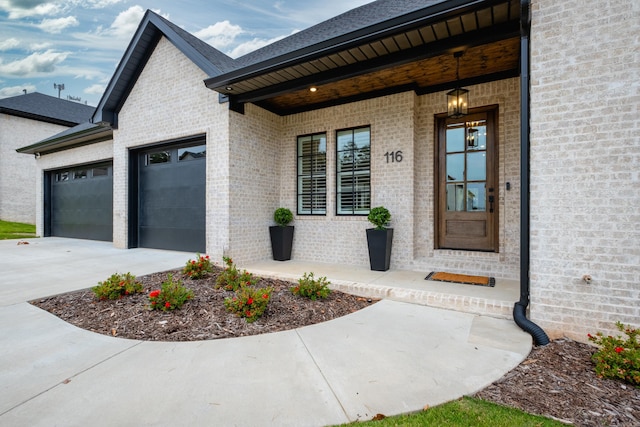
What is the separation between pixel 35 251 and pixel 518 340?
9.61 metres

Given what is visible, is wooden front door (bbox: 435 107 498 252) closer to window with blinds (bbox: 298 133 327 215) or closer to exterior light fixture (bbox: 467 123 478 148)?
exterior light fixture (bbox: 467 123 478 148)

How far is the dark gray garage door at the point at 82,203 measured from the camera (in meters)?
8.84

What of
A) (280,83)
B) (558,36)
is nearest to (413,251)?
(558,36)

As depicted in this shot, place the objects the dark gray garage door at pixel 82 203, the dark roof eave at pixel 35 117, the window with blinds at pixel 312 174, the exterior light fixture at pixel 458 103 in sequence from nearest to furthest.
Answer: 1. the exterior light fixture at pixel 458 103
2. the window with blinds at pixel 312 174
3. the dark gray garage door at pixel 82 203
4. the dark roof eave at pixel 35 117

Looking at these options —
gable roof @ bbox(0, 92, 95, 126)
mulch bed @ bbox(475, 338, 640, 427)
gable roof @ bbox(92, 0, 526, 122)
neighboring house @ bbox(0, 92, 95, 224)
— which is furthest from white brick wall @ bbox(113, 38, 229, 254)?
gable roof @ bbox(0, 92, 95, 126)

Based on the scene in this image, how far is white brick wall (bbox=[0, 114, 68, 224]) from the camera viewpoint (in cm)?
1322

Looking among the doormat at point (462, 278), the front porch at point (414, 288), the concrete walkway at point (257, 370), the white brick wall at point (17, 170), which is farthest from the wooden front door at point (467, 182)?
the white brick wall at point (17, 170)

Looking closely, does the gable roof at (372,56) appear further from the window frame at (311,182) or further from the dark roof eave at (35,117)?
the dark roof eave at (35,117)

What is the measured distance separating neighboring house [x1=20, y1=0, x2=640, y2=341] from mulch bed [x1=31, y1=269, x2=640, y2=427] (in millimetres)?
687

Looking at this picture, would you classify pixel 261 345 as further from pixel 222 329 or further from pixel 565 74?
pixel 565 74

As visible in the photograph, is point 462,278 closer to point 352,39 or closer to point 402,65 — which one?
point 402,65

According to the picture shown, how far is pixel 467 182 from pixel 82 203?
36.2 ft

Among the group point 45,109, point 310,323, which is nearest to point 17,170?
point 45,109

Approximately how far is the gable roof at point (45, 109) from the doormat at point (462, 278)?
60.9 ft
